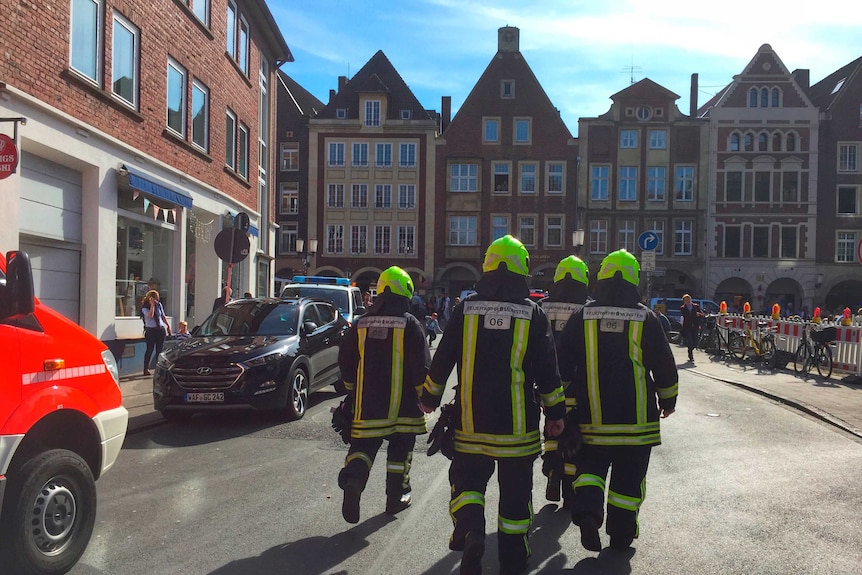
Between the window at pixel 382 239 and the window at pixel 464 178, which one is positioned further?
the window at pixel 382 239

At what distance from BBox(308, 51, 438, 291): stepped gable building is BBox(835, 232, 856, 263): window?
2438 cm

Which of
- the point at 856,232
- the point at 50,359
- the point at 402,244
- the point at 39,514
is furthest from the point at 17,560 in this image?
the point at 856,232

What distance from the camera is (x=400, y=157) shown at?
143 ft

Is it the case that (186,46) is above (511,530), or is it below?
above

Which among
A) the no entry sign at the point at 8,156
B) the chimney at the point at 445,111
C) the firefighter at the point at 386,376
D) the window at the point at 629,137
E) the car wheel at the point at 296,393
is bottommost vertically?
the car wheel at the point at 296,393

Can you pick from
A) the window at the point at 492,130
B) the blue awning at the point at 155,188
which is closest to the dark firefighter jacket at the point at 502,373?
the blue awning at the point at 155,188

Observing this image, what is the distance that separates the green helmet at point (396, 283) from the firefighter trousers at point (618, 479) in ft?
5.48

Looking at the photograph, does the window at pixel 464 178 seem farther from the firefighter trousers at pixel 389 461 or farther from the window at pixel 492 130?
the firefighter trousers at pixel 389 461

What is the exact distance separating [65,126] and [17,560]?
9.40 meters

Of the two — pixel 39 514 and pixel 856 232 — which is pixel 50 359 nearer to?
pixel 39 514

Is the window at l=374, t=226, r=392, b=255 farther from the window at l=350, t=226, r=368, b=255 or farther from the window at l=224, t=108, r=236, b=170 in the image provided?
the window at l=224, t=108, r=236, b=170

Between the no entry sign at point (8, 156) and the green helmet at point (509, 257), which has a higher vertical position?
the no entry sign at point (8, 156)

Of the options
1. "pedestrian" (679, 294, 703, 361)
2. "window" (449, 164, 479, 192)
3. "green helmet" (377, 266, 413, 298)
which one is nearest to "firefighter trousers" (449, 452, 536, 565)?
"green helmet" (377, 266, 413, 298)

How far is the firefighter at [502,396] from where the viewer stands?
→ 3859 mm
